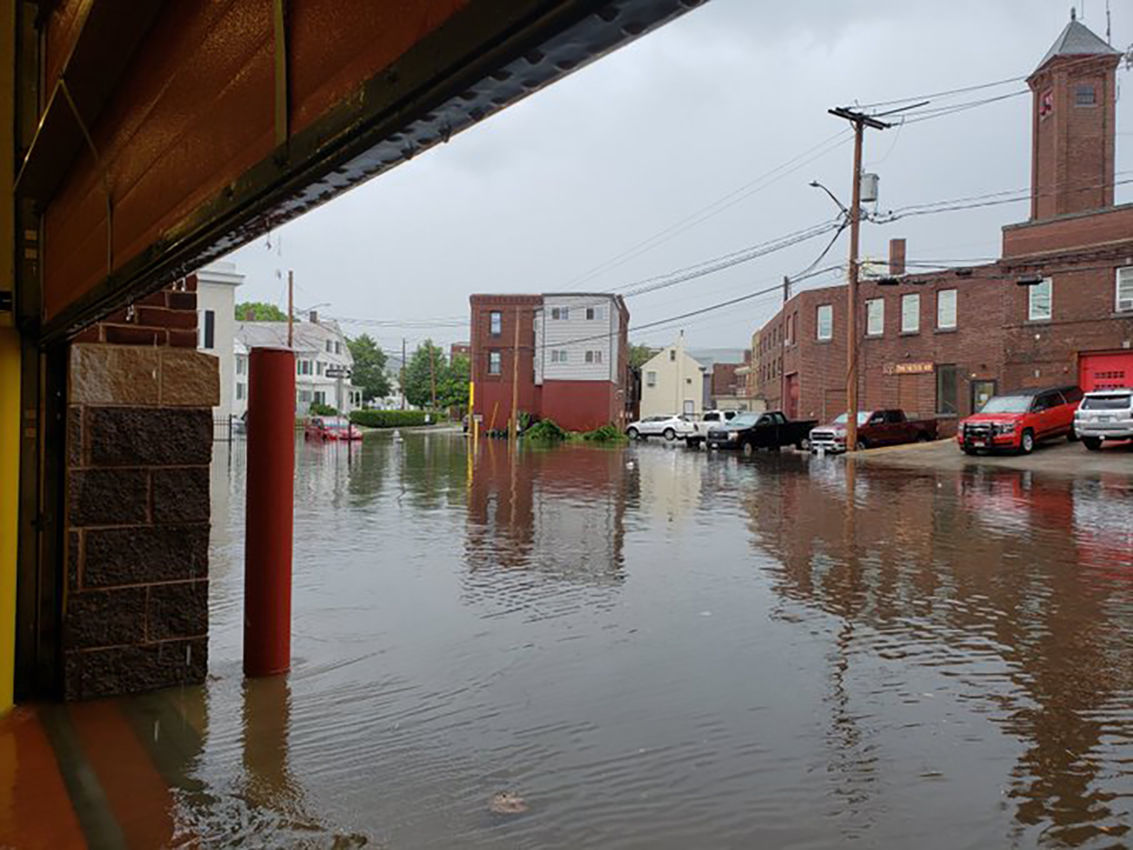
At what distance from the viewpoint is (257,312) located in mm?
92625

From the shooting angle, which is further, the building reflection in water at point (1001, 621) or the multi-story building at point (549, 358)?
the multi-story building at point (549, 358)

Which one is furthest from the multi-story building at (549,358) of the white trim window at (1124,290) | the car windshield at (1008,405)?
the car windshield at (1008,405)

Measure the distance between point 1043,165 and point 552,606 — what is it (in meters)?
40.0

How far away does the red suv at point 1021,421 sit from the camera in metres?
24.4

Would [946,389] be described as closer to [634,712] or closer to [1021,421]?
[1021,421]

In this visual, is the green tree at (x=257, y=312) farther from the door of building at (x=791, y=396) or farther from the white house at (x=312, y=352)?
the door of building at (x=791, y=396)

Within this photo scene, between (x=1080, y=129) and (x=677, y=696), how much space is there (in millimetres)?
41177

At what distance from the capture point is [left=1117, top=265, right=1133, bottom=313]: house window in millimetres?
30406

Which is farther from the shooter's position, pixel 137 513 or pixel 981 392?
pixel 981 392

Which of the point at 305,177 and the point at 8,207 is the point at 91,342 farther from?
the point at 305,177

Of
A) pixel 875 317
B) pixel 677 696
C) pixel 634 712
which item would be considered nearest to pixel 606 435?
pixel 875 317

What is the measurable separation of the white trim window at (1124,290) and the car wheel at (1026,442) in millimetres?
9680

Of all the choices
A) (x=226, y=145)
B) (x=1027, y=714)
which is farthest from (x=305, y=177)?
(x=1027, y=714)

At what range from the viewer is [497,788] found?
3.46 metres
